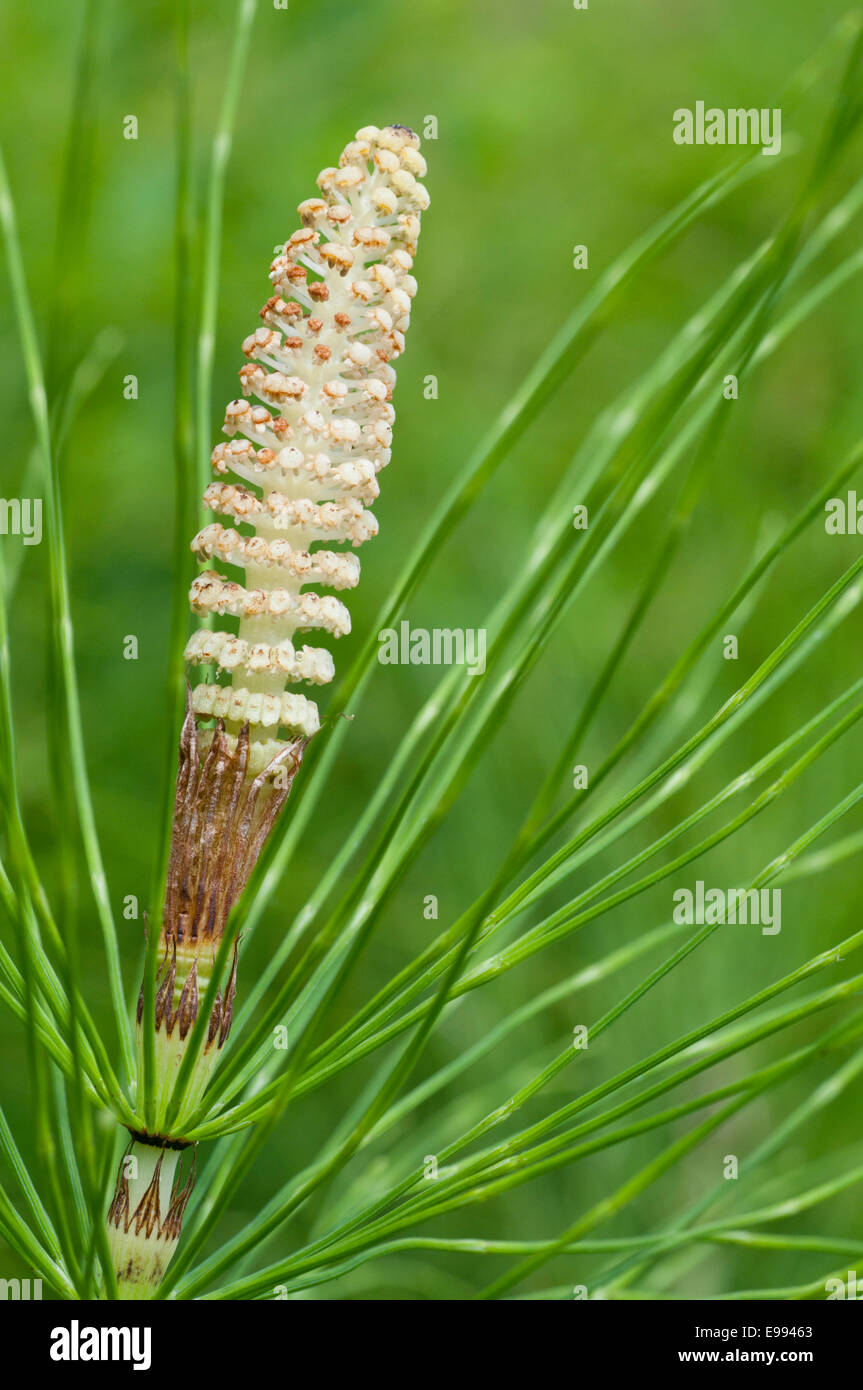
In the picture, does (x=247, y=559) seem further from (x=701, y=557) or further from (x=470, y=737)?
(x=701, y=557)

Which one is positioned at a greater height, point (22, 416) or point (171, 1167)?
point (22, 416)

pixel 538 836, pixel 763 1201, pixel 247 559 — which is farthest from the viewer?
pixel 763 1201

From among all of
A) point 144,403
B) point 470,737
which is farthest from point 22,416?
point 470,737

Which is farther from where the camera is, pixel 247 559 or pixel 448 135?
pixel 448 135
